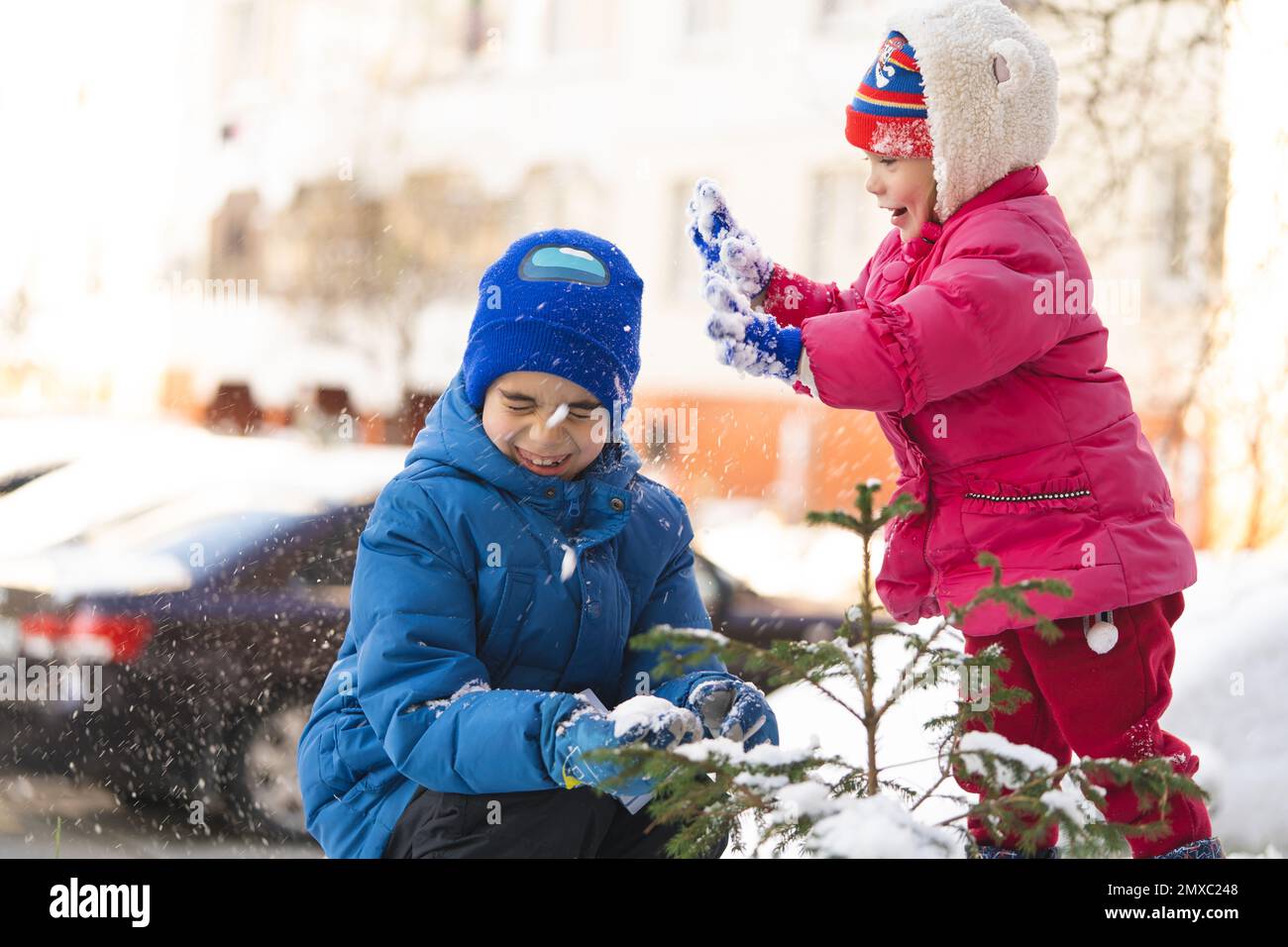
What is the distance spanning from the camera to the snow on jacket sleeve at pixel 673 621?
95.2 inches

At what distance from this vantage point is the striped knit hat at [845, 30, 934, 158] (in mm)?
2730

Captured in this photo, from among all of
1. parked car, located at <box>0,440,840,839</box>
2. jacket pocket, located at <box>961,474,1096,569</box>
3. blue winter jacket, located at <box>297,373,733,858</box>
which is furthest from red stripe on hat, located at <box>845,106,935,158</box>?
parked car, located at <box>0,440,840,839</box>

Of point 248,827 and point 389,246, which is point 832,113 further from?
point 248,827

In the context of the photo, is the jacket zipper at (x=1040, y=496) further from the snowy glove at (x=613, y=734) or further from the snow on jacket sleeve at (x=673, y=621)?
the snowy glove at (x=613, y=734)

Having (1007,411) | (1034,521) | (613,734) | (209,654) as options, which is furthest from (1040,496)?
(209,654)

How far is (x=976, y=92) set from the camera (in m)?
2.68

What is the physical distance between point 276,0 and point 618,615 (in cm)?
1769

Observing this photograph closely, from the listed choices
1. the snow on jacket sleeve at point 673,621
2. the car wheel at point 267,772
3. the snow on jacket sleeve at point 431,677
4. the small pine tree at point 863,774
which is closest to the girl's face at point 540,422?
the snow on jacket sleeve at point 431,677

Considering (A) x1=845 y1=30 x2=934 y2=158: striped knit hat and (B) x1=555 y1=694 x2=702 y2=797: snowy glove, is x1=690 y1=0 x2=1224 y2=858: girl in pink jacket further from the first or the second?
(B) x1=555 y1=694 x2=702 y2=797: snowy glove

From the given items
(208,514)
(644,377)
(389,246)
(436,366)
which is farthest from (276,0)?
(208,514)

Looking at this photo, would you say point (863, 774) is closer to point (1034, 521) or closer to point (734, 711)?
point (734, 711)

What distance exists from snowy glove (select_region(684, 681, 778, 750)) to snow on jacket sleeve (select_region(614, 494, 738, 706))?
4 cm

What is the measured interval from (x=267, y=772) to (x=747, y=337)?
2921 mm
